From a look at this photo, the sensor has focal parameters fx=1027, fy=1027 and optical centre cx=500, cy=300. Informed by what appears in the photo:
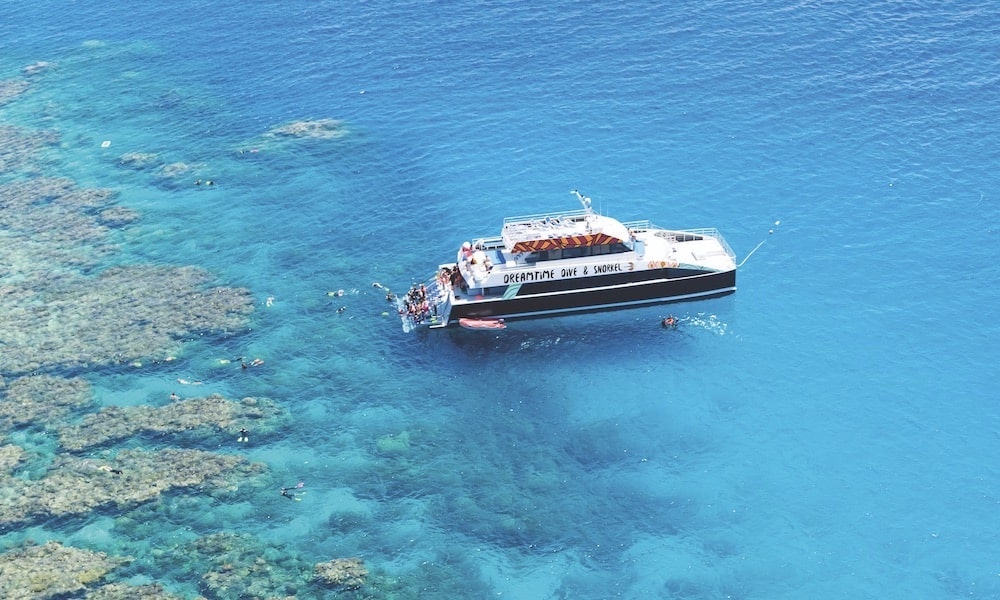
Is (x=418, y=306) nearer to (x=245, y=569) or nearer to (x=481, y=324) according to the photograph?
(x=481, y=324)

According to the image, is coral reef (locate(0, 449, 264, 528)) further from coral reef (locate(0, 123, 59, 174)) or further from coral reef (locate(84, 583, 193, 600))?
coral reef (locate(0, 123, 59, 174))

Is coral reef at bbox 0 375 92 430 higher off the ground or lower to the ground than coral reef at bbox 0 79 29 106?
lower

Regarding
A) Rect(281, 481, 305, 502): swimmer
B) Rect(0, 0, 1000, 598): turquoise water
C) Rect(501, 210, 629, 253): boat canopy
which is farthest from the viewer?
Rect(501, 210, 629, 253): boat canopy

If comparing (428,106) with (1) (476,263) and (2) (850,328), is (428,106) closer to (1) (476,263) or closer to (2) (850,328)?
(1) (476,263)

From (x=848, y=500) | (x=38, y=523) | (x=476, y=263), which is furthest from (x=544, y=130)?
(x=38, y=523)

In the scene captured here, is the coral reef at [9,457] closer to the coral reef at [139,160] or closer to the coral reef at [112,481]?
the coral reef at [112,481]

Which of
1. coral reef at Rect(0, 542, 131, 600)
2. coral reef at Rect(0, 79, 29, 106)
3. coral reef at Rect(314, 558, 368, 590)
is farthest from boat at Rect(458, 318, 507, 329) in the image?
coral reef at Rect(0, 79, 29, 106)
